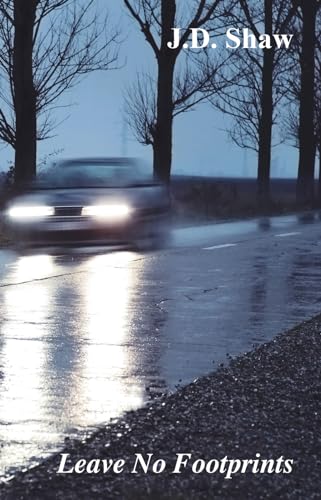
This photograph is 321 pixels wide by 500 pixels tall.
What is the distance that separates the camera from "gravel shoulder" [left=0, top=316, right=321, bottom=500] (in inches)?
222

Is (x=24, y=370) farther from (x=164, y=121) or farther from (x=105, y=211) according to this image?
(x=164, y=121)

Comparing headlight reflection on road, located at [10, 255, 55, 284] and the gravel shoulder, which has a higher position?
the gravel shoulder

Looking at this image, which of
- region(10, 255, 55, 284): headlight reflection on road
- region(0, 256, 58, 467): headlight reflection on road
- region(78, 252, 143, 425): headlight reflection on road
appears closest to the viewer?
region(0, 256, 58, 467): headlight reflection on road

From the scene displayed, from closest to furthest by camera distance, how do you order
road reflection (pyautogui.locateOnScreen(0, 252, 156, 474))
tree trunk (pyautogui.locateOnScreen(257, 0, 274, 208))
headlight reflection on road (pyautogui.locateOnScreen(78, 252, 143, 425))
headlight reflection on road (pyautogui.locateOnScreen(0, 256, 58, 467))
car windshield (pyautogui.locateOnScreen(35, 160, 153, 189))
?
headlight reflection on road (pyautogui.locateOnScreen(0, 256, 58, 467))
road reflection (pyautogui.locateOnScreen(0, 252, 156, 474))
headlight reflection on road (pyautogui.locateOnScreen(78, 252, 143, 425))
car windshield (pyautogui.locateOnScreen(35, 160, 153, 189))
tree trunk (pyautogui.locateOnScreen(257, 0, 274, 208))

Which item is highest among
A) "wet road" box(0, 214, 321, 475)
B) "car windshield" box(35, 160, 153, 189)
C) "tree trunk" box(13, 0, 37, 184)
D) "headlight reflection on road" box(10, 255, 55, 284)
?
"tree trunk" box(13, 0, 37, 184)

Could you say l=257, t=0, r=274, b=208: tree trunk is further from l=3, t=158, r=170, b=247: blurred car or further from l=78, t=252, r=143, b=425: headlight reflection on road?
l=78, t=252, r=143, b=425: headlight reflection on road

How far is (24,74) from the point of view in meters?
29.0

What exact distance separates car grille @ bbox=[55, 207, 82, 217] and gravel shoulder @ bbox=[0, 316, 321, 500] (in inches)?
469

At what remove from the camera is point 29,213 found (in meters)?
21.1

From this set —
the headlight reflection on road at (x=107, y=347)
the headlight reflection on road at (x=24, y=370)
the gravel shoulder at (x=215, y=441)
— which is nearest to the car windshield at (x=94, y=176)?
the headlight reflection on road at (x=107, y=347)

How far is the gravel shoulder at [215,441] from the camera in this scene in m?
5.64

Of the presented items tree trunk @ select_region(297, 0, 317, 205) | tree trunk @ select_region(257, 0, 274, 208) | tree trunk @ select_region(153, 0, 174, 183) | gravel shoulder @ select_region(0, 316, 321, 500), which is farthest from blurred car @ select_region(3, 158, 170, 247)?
tree trunk @ select_region(297, 0, 317, 205)

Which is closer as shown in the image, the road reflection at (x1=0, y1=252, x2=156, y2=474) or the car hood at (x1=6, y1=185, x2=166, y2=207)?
the road reflection at (x1=0, y1=252, x2=156, y2=474)

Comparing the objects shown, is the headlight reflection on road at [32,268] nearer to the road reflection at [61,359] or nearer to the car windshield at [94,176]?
the road reflection at [61,359]
